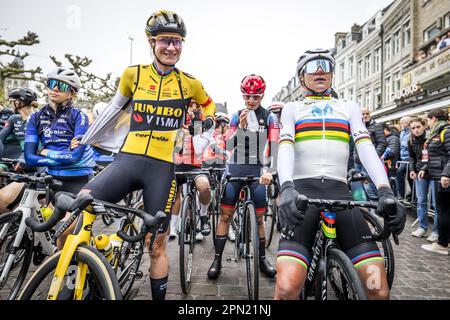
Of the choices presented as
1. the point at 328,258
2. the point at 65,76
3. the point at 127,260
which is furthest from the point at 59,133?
the point at 328,258

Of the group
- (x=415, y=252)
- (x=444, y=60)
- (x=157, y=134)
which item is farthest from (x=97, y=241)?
(x=444, y=60)

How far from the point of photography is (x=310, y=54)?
2.37 m

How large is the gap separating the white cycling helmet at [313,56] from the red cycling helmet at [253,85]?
53.0 inches

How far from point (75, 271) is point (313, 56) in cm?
237

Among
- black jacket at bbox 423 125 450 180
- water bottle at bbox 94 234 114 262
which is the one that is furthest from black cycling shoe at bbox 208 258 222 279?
black jacket at bbox 423 125 450 180

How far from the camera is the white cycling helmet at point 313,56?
7.64 ft

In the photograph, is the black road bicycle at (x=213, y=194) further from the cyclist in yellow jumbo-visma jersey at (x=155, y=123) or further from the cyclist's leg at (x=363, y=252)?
the cyclist's leg at (x=363, y=252)

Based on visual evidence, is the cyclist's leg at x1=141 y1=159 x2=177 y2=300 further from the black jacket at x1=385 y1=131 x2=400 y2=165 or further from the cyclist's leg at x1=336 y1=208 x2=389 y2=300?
the black jacket at x1=385 y1=131 x2=400 y2=165

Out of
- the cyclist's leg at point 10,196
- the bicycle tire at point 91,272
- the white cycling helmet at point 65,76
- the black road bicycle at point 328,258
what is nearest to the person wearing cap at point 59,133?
the white cycling helmet at point 65,76

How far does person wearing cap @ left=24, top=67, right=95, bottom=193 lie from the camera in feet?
10.6

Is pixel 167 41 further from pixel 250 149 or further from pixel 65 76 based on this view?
pixel 250 149

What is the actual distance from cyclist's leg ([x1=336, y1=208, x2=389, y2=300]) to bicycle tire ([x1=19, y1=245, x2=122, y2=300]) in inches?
59.7

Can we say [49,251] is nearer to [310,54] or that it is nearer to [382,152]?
[310,54]

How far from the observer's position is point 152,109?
2539mm
